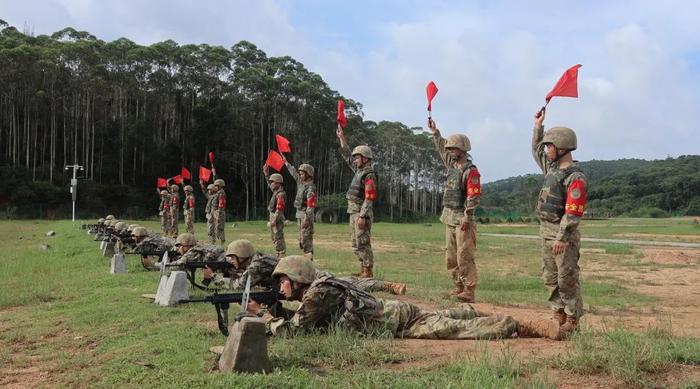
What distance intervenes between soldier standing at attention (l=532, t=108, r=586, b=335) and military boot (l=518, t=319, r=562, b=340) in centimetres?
8

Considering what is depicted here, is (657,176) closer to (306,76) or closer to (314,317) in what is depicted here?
(306,76)

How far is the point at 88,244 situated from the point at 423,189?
57825 millimetres

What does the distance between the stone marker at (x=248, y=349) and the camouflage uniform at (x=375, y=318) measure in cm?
107

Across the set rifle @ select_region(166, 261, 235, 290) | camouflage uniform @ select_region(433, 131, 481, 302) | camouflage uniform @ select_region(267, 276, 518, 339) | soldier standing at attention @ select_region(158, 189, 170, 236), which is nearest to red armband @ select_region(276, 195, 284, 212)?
rifle @ select_region(166, 261, 235, 290)

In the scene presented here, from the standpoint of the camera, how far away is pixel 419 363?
177 inches

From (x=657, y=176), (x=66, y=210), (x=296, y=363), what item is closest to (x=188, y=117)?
(x=66, y=210)

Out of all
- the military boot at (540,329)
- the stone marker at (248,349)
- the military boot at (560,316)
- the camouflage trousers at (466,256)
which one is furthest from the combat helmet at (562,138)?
the stone marker at (248,349)

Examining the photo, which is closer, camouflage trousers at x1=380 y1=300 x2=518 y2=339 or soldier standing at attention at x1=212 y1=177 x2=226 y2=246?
camouflage trousers at x1=380 y1=300 x2=518 y2=339

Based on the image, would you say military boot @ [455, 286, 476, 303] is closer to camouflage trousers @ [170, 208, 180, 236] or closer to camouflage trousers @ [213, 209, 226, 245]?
camouflage trousers @ [213, 209, 226, 245]

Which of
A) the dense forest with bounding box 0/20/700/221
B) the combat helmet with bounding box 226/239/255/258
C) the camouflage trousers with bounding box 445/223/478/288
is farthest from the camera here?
the dense forest with bounding box 0/20/700/221

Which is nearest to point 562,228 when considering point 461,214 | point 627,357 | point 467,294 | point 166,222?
point 627,357

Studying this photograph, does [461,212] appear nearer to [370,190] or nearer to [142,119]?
[370,190]

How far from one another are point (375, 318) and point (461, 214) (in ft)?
9.60

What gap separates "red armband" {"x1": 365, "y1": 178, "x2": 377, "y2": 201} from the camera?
381 inches
